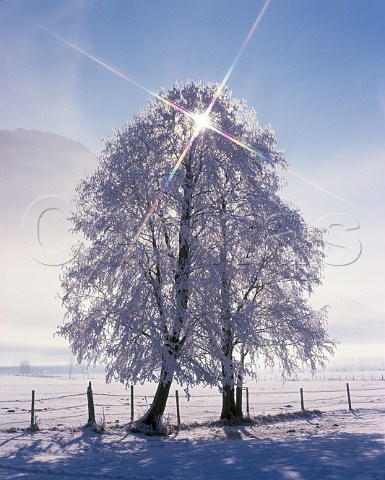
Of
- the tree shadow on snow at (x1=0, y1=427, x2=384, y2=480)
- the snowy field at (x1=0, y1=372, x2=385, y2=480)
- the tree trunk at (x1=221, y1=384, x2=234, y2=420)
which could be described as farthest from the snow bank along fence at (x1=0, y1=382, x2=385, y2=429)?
the tree shadow on snow at (x1=0, y1=427, x2=384, y2=480)

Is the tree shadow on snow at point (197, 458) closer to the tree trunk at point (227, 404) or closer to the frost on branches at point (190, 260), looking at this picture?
the frost on branches at point (190, 260)

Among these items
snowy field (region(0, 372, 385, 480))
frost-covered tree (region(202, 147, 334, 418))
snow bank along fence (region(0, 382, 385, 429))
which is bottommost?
snow bank along fence (region(0, 382, 385, 429))

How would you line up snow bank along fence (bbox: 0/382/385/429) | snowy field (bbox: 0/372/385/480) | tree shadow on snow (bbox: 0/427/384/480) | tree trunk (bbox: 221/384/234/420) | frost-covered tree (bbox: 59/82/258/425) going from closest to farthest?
tree shadow on snow (bbox: 0/427/384/480)
snowy field (bbox: 0/372/385/480)
frost-covered tree (bbox: 59/82/258/425)
snow bank along fence (bbox: 0/382/385/429)
tree trunk (bbox: 221/384/234/420)

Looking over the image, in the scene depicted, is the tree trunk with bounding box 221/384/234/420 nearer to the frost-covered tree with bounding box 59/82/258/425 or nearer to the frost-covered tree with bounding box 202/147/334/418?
the frost-covered tree with bounding box 202/147/334/418

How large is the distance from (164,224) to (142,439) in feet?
25.7

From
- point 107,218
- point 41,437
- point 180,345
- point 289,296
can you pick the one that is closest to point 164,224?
point 107,218

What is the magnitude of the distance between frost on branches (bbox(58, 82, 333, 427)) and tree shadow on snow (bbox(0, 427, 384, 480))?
9.58 ft

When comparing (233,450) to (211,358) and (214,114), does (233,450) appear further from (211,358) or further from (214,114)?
(214,114)

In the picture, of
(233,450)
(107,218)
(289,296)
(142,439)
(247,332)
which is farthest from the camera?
(289,296)

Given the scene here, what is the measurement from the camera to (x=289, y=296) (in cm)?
2172

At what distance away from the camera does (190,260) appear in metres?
18.3

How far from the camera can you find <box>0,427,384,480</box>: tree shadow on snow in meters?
9.27

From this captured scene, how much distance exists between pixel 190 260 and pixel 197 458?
830 centimetres

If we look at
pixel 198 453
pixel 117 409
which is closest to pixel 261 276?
pixel 198 453
